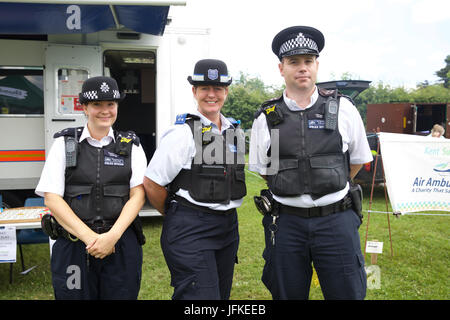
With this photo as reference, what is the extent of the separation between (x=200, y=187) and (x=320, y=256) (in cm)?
83

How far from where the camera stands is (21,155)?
536 cm

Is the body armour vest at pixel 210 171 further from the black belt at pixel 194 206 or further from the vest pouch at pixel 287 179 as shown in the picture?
the vest pouch at pixel 287 179

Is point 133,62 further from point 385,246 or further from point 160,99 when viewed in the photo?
point 385,246

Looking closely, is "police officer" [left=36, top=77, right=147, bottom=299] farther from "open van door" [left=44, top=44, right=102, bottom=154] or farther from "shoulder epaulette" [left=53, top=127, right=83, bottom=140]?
"open van door" [left=44, top=44, right=102, bottom=154]

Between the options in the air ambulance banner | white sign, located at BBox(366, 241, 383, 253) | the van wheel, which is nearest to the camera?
white sign, located at BBox(366, 241, 383, 253)

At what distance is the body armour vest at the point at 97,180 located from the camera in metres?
2.26

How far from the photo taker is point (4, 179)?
5.34 m

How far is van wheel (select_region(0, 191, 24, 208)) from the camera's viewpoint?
18.5 feet

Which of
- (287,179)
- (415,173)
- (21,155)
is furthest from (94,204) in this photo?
(415,173)

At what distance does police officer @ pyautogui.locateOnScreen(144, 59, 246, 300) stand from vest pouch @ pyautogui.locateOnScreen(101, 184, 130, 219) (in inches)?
6.8

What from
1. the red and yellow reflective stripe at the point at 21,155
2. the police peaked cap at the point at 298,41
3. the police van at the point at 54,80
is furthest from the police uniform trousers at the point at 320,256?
the red and yellow reflective stripe at the point at 21,155

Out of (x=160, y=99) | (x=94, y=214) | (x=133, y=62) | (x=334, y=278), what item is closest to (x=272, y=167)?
(x=334, y=278)

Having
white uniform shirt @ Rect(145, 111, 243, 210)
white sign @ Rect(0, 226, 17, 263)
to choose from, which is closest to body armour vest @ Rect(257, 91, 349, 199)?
white uniform shirt @ Rect(145, 111, 243, 210)

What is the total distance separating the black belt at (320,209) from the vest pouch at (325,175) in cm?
9
